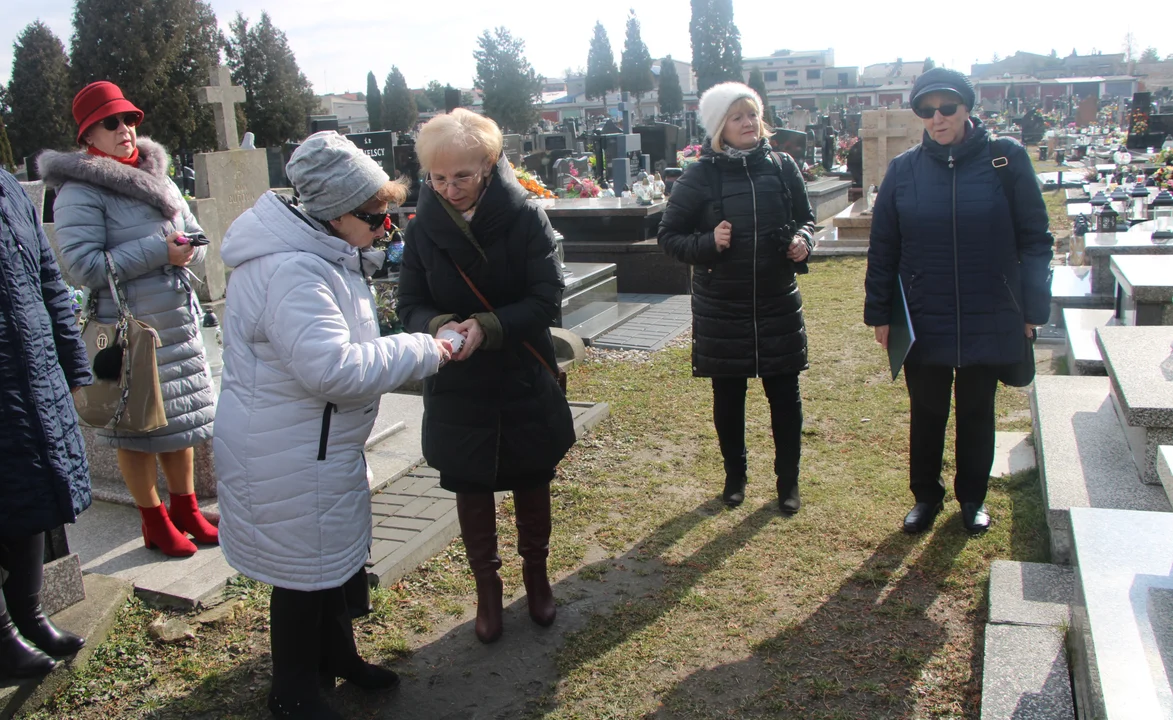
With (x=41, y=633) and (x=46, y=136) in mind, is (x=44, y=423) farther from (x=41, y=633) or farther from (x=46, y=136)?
(x=46, y=136)

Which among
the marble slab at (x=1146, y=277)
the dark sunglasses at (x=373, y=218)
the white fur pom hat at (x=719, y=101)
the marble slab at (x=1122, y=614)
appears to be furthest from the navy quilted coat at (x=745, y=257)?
the marble slab at (x=1146, y=277)

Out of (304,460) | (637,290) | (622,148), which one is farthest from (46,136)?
(304,460)

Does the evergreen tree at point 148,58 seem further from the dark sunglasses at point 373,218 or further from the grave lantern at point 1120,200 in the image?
the dark sunglasses at point 373,218

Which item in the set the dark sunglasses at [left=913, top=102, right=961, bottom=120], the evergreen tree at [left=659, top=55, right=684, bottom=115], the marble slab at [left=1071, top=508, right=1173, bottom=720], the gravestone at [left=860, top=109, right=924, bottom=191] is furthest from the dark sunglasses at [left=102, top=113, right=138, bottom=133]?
the evergreen tree at [left=659, top=55, right=684, bottom=115]

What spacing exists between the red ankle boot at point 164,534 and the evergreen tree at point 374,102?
6510 cm

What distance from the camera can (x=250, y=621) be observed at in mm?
3078

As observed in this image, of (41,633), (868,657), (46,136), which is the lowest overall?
(868,657)

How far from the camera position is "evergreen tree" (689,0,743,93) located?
67375 millimetres

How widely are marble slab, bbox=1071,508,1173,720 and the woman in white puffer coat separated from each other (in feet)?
5.34

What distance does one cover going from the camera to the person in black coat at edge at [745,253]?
3545mm

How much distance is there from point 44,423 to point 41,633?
0.68m

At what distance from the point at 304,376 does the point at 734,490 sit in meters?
2.31

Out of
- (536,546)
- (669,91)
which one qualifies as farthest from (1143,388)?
(669,91)

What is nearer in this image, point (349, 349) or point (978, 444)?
point (349, 349)
